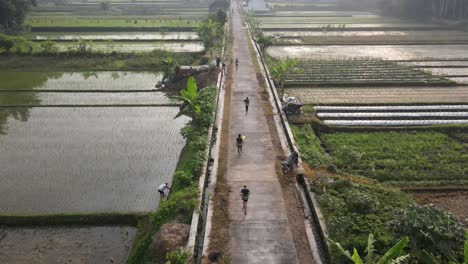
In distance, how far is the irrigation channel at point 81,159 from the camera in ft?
42.2

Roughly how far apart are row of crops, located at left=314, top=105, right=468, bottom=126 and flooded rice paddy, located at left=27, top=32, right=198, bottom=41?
99.2 feet

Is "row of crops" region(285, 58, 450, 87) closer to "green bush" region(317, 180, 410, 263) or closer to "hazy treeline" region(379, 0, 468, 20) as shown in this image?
"green bush" region(317, 180, 410, 263)

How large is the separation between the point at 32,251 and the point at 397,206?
463 inches

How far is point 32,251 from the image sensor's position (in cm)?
1237

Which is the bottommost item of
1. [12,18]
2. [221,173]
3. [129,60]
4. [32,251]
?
[32,251]

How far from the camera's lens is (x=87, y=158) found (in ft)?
59.5

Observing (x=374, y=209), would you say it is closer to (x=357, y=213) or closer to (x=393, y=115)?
(x=357, y=213)

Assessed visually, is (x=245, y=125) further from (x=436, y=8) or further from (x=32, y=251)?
(x=436, y=8)

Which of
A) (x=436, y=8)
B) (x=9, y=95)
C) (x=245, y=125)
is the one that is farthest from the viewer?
(x=436, y=8)

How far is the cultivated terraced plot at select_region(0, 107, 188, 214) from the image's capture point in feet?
48.8

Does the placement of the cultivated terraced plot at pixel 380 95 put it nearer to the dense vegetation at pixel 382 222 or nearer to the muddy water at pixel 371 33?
the dense vegetation at pixel 382 222

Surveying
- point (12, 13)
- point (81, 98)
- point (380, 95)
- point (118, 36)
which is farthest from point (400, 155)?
point (12, 13)

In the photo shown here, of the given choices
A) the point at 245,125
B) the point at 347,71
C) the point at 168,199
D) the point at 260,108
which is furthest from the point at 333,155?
the point at 347,71

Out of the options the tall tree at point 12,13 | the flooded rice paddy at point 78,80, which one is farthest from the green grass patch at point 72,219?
the tall tree at point 12,13
